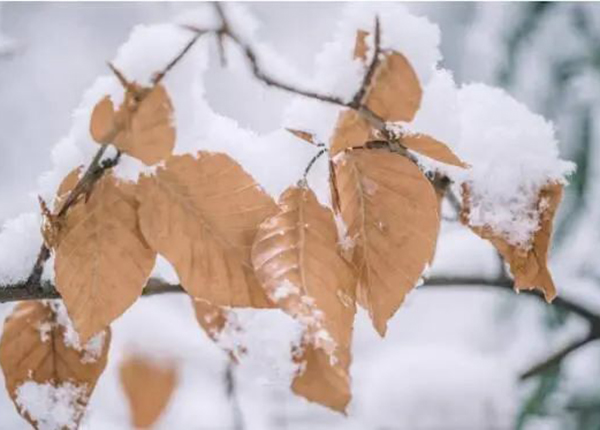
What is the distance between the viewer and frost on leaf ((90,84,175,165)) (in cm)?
34

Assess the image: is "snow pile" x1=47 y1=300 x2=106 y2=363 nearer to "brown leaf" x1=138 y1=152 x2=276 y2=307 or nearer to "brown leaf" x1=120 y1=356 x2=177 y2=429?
"brown leaf" x1=138 y1=152 x2=276 y2=307

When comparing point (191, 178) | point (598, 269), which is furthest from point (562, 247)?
point (191, 178)

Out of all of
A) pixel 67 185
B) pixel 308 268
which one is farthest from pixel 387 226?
pixel 67 185

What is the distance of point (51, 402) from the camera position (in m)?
0.42

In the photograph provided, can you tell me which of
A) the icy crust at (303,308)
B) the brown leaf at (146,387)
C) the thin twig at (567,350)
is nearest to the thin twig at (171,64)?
the icy crust at (303,308)

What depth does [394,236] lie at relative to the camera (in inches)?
13.4

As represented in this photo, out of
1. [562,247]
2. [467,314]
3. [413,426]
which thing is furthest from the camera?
[467,314]

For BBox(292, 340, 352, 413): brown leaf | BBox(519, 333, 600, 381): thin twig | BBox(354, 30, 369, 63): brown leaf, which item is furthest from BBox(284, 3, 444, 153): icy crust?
BBox(519, 333, 600, 381): thin twig

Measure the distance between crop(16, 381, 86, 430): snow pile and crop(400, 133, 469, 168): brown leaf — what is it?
209 mm

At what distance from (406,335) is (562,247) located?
32.5 inches

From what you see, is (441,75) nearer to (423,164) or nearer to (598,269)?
(423,164)

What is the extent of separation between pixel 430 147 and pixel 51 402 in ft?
0.74

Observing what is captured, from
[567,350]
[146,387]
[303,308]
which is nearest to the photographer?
[303,308]

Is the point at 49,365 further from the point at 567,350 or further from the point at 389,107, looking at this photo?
the point at 567,350
